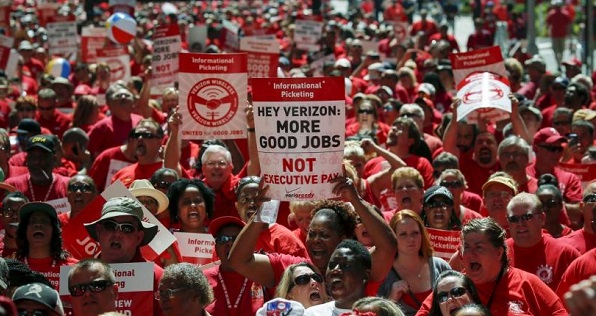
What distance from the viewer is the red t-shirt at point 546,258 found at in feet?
28.2

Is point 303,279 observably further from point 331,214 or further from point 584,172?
point 584,172

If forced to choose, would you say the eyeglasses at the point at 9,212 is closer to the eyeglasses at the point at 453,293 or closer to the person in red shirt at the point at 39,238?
the person in red shirt at the point at 39,238

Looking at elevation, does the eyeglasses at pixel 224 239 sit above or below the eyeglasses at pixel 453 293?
above

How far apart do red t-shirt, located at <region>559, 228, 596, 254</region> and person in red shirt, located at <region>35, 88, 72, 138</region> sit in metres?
7.16

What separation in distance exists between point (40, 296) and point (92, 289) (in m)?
0.88

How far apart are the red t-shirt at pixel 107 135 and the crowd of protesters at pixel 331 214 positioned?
21 millimetres

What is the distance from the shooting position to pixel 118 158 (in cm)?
1203

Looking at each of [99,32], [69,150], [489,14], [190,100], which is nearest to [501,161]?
[190,100]

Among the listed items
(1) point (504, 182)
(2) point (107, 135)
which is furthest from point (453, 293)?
(2) point (107, 135)

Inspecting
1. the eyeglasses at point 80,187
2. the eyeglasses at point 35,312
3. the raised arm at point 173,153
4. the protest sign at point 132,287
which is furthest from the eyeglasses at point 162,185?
the eyeglasses at point 35,312

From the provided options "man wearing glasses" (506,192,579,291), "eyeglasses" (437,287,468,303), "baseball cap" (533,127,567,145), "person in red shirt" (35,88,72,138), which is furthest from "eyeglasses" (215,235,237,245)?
"person in red shirt" (35,88,72,138)

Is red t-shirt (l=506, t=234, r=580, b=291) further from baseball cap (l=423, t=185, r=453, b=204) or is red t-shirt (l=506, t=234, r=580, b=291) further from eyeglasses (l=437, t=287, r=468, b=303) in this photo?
eyeglasses (l=437, t=287, r=468, b=303)

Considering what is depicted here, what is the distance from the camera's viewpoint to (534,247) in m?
8.70

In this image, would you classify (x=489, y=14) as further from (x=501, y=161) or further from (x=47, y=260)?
(x=47, y=260)
